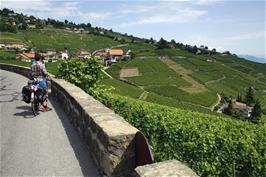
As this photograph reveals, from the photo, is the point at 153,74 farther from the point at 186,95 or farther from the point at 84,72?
the point at 84,72

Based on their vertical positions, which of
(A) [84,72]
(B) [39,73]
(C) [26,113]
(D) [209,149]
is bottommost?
(D) [209,149]

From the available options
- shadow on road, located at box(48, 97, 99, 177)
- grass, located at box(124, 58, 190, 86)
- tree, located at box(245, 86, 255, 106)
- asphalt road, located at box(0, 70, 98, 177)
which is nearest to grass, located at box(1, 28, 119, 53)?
grass, located at box(124, 58, 190, 86)

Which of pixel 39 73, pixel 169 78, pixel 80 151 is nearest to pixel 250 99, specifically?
pixel 169 78

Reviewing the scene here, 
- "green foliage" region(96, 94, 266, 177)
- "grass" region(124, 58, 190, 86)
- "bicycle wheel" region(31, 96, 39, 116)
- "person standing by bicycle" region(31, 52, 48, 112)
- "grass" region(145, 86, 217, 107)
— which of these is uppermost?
"person standing by bicycle" region(31, 52, 48, 112)

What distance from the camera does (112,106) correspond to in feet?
41.2

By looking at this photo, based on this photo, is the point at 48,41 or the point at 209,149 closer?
the point at 209,149

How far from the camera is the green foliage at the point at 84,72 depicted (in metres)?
14.5

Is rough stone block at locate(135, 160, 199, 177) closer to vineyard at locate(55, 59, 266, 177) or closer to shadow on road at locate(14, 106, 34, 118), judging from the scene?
vineyard at locate(55, 59, 266, 177)

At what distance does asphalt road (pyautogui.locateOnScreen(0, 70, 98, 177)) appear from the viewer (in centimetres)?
631

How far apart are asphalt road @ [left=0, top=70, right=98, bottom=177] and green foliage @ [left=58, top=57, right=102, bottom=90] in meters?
3.23

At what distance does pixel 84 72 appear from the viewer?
14.8 meters

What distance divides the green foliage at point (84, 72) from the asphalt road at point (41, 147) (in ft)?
10.6

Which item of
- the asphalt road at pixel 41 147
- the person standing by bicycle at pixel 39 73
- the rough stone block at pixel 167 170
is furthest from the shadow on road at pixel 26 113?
the rough stone block at pixel 167 170

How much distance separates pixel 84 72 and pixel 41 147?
7.51 m
